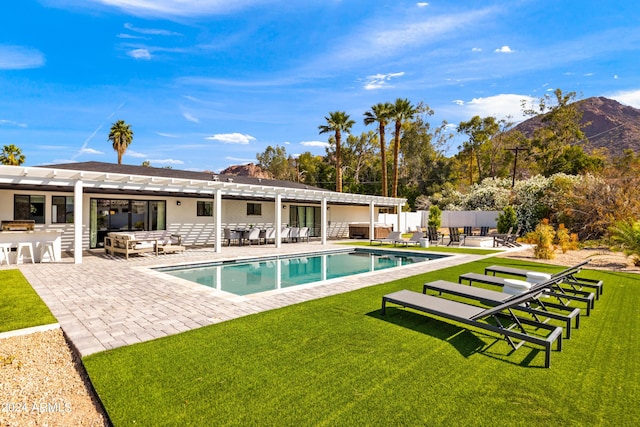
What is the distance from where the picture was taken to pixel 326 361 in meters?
3.60

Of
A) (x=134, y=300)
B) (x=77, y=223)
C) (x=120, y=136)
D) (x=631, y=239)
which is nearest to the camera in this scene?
(x=134, y=300)

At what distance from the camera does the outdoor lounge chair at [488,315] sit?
3.67 meters

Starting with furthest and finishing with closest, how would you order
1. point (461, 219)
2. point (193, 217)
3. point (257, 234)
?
point (461, 219) < point (193, 217) < point (257, 234)

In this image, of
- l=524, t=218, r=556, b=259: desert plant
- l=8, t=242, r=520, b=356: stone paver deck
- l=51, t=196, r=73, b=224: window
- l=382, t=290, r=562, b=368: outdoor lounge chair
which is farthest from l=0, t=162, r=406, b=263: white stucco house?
l=382, t=290, r=562, b=368: outdoor lounge chair

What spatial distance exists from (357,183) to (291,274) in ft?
123

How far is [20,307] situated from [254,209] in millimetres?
13987

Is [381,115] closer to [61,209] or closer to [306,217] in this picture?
[306,217]

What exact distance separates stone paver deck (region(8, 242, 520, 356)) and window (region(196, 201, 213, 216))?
7.57m

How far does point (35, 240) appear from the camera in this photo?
10.2 m

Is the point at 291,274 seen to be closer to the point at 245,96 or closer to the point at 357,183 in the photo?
the point at 245,96

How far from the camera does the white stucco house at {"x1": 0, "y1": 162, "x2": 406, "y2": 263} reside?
33.7ft

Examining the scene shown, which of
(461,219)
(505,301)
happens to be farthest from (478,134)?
(505,301)

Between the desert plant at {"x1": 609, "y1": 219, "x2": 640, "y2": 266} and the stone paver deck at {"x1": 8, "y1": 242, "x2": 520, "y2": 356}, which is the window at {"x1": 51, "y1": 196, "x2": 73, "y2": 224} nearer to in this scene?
the stone paver deck at {"x1": 8, "y1": 242, "x2": 520, "y2": 356}

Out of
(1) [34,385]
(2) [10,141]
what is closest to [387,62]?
(1) [34,385]
